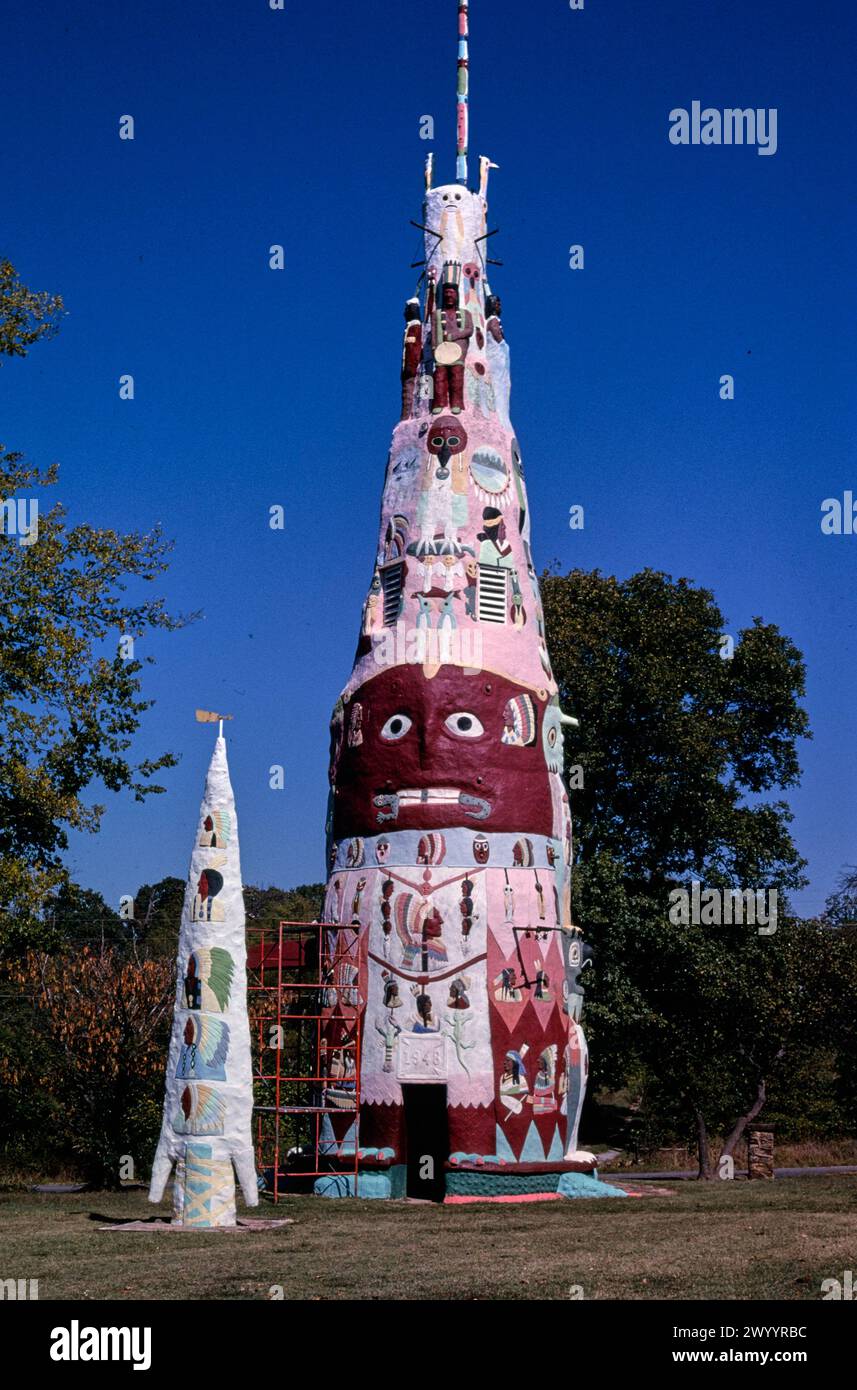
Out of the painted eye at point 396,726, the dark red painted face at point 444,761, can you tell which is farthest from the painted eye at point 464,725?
the painted eye at point 396,726

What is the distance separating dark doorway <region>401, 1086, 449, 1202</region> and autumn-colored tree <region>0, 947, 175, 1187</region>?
846 cm

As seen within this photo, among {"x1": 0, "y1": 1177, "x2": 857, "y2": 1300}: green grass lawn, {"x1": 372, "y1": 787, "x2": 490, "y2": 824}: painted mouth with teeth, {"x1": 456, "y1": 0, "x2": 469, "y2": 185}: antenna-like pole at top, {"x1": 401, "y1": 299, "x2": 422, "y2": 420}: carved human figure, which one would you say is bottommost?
{"x1": 0, "y1": 1177, "x2": 857, "y2": 1300}: green grass lawn

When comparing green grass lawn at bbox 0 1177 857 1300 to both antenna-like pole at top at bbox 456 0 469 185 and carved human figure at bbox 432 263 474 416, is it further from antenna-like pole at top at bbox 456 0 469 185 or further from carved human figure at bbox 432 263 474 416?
antenna-like pole at top at bbox 456 0 469 185

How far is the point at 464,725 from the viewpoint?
3262 centimetres

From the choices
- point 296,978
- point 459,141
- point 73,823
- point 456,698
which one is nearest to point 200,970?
point 73,823

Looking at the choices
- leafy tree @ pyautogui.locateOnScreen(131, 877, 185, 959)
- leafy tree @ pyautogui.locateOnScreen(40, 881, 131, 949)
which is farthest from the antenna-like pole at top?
leafy tree @ pyautogui.locateOnScreen(40, 881, 131, 949)

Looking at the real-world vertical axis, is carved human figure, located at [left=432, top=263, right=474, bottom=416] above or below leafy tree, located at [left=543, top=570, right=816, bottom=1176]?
above

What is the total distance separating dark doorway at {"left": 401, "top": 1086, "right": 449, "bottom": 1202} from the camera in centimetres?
3148

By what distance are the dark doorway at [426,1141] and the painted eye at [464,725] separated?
6991 mm

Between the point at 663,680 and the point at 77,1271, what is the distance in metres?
29.4

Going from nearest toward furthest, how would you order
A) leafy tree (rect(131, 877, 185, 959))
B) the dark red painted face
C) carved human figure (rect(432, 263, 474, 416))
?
the dark red painted face
carved human figure (rect(432, 263, 474, 416))
leafy tree (rect(131, 877, 185, 959))

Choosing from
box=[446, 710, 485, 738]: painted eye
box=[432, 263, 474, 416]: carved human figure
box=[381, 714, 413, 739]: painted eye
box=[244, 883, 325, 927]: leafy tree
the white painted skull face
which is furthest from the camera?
box=[244, 883, 325, 927]: leafy tree

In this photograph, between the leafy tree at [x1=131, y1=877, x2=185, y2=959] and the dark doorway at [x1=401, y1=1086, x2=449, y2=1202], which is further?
the leafy tree at [x1=131, y1=877, x2=185, y2=959]

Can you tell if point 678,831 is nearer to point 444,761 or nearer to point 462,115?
point 444,761
